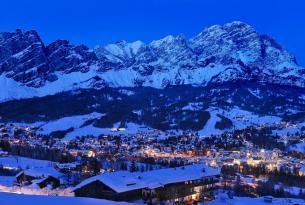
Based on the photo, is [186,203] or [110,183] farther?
[186,203]

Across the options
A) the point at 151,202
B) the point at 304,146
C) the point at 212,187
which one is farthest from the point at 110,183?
the point at 304,146

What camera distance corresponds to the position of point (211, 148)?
17650cm

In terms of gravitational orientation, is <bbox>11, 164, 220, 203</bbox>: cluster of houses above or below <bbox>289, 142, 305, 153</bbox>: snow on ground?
below

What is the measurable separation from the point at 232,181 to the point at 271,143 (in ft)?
326

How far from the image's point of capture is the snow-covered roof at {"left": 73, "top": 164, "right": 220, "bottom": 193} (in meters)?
56.3

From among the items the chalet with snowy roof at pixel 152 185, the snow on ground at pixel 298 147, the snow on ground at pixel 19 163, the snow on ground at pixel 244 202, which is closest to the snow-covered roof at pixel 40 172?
the chalet with snowy roof at pixel 152 185

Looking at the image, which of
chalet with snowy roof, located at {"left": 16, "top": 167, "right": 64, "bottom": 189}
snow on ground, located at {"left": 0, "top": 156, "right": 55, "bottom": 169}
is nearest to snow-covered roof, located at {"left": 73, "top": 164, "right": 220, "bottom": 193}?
chalet with snowy roof, located at {"left": 16, "top": 167, "right": 64, "bottom": 189}

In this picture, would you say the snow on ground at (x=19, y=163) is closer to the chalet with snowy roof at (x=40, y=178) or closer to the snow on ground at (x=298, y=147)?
the chalet with snowy roof at (x=40, y=178)

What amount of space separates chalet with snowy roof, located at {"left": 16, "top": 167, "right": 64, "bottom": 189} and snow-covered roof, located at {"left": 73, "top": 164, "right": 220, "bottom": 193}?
11.9 meters

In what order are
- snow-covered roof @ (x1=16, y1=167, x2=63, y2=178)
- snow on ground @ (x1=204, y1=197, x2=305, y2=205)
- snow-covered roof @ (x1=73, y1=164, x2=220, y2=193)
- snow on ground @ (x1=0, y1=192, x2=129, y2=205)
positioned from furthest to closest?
1. snow-covered roof @ (x1=16, y1=167, x2=63, y2=178)
2. snow on ground @ (x1=204, y1=197, x2=305, y2=205)
3. snow-covered roof @ (x1=73, y1=164, x2=220, y2=193)
4. snow on ground @ (x1=0, y1=192, x2=129, y2=205)

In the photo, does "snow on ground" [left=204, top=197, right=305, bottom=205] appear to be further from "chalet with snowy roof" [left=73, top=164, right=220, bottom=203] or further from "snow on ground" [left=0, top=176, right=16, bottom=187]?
"snow on ground" [left=0, top=176, right=16, bottom=187]

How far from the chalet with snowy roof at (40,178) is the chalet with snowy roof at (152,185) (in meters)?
11.5

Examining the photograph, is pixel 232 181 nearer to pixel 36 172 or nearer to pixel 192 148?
pixel 36 172

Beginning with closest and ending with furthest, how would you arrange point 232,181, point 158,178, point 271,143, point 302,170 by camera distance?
point 158,178
point 232,181
point 302,170
point 271,143
